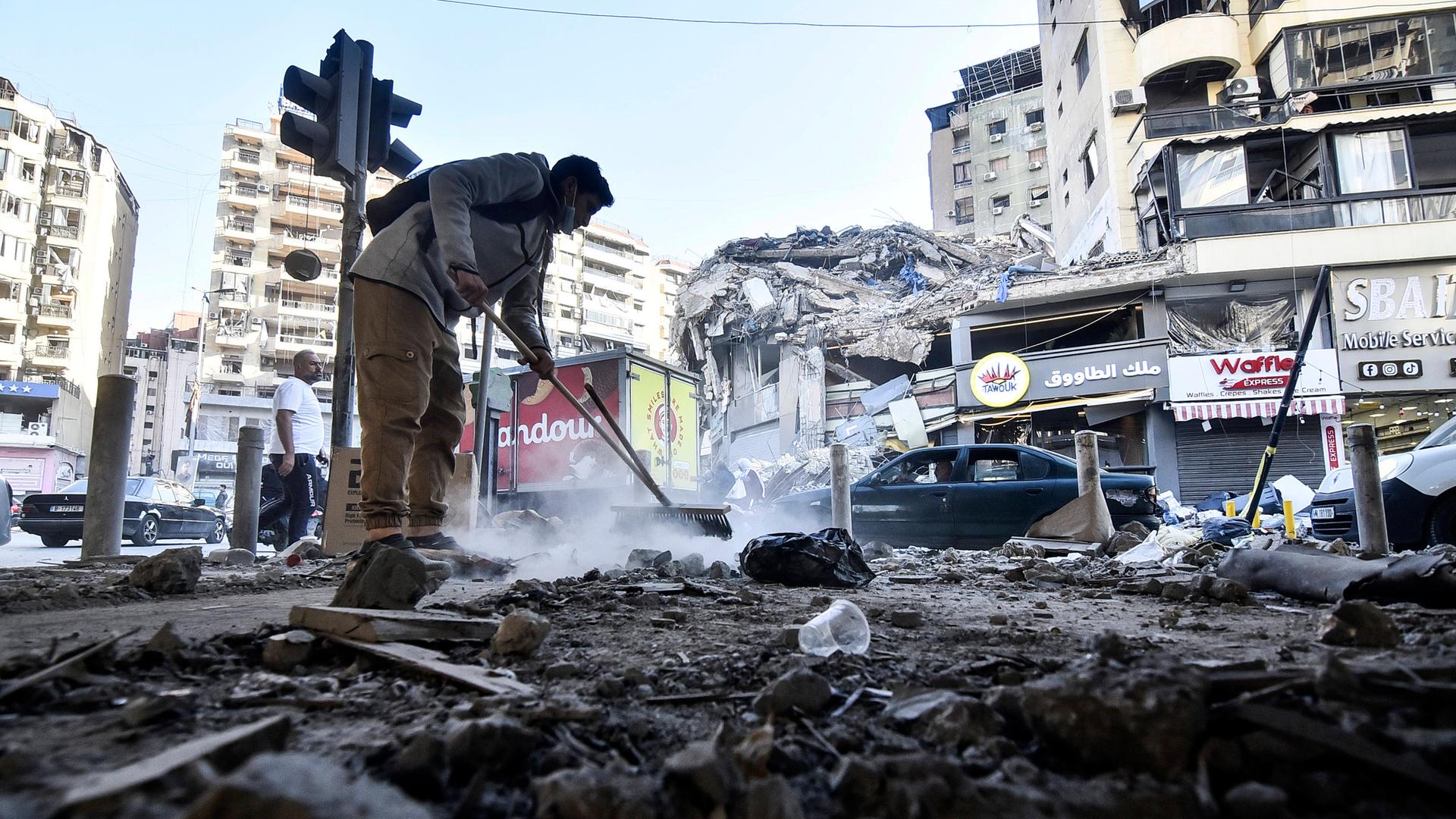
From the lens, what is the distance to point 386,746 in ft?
3.53

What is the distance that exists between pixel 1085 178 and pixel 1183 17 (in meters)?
5.95

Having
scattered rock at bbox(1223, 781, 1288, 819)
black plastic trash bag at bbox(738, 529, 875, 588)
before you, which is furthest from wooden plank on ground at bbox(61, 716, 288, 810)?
black plastic trash bag at bbox(738, 529, 875, 588)

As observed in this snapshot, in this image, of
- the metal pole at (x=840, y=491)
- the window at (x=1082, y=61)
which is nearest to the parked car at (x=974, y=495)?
the metal pole at (x=840, y=491)

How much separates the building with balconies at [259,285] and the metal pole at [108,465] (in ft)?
155

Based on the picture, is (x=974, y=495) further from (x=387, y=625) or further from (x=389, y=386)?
(x=387, y=625)

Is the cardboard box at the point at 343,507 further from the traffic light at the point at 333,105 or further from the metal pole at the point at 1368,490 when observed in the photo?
the metal pole at the point at 1368,490

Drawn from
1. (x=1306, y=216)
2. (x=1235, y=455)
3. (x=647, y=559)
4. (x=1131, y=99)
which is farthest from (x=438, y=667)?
(x=1131, y=99)

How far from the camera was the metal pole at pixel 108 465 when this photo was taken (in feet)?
16.2

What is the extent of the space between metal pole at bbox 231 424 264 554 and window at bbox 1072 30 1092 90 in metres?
27.4

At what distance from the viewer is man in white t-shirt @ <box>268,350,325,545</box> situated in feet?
22.0

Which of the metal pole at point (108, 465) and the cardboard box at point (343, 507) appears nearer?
the metal pole at point (108, 465)

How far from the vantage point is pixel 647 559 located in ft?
14.6

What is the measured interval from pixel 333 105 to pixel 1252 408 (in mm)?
19584

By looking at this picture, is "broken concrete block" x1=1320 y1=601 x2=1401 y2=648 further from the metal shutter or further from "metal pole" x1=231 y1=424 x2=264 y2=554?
the metal shutter
